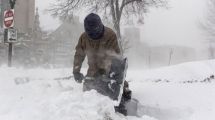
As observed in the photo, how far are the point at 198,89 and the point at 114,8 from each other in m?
16.9

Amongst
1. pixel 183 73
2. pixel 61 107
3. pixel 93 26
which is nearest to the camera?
pixel 61 107

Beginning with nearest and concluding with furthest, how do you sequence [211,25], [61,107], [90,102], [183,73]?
[61,107]
[90,102]
[183,73]
[211,25]

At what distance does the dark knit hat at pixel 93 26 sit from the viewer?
8.14 m

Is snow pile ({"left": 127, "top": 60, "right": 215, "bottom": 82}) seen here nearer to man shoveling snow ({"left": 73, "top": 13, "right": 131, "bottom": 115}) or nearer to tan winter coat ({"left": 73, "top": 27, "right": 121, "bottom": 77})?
man shoveling snow ({"left": 73, "top": 13, "right": 131, "bottom": 115})

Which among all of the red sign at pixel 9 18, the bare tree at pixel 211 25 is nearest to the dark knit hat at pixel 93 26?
the red sign at pixel 9 18

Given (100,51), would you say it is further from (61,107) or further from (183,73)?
(183,73)

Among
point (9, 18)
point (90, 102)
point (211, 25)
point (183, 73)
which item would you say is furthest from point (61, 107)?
point (211, 25)

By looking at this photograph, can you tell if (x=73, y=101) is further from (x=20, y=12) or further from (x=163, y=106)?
(x=20, y=12)

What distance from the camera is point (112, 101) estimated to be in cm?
731

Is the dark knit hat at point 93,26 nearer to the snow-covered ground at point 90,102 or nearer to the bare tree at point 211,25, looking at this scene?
→ the snow-covered ground at point 90,102

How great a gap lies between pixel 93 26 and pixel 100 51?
0.58 meters

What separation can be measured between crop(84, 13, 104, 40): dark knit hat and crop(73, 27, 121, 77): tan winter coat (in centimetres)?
14

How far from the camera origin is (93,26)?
820 cm

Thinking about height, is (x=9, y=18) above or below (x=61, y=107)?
above
